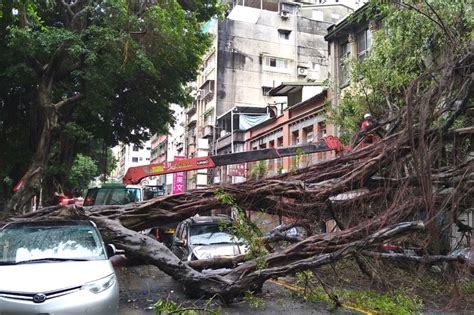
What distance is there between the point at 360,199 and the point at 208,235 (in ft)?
12.1

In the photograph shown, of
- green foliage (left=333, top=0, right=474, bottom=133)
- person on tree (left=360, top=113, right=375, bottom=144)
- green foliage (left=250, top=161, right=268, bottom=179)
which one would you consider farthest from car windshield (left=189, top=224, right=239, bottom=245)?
green foliage (left=333, top=0, right=474, bottom=133)

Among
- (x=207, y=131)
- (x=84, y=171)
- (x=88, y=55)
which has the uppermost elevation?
(x=207, y=131)

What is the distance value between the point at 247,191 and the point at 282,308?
2448mm

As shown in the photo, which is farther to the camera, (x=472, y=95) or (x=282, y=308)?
(x=472, y=95)

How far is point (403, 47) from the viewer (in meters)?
13.8

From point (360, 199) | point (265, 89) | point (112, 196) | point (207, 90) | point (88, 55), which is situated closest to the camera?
point (360, 199)

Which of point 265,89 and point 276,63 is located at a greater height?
point 276,63

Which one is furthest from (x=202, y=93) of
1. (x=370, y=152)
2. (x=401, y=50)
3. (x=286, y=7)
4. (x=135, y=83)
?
(x=370, y=152)

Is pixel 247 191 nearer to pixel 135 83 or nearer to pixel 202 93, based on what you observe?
pixel 135 83

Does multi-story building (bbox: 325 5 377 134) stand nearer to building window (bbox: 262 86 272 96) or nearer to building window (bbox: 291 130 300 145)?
building window (bbox: 291 130 300 145)

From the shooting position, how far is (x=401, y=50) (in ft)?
45.6

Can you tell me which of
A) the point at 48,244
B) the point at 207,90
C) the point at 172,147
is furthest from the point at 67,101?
the point at 172,147

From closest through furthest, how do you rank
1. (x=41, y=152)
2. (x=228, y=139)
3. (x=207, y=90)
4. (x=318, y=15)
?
1. (x=41, y=152)
2. (x=228, y=139)
3. (x=318, y=15)
4. (x=207, y=90)

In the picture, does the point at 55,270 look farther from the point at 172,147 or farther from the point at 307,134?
the point at 172,147
